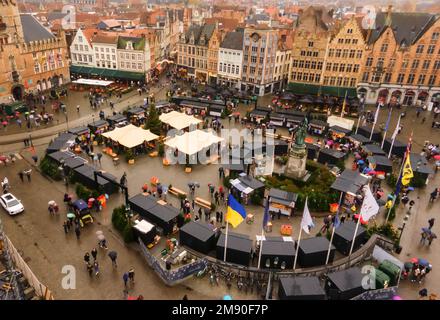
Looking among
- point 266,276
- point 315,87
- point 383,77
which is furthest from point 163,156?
point 383,77

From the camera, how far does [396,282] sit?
2227 centimetres

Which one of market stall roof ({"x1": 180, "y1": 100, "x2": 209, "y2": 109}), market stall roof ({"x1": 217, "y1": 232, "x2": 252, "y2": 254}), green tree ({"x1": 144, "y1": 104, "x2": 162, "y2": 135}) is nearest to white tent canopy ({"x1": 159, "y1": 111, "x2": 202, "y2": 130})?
green tree ({"x1": 144, "y1": 104, "x2": 162, "y2": 135})

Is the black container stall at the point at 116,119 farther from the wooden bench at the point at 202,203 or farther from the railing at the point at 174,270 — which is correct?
the railing at the point at 174,270

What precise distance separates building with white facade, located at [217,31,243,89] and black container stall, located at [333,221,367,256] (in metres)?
48.7

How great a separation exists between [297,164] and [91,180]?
20.5 m

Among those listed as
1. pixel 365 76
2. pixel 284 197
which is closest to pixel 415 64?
pixel 365 76

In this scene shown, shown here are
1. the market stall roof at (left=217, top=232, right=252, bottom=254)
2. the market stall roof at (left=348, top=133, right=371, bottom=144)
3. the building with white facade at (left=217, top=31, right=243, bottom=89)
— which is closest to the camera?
the market stall roof at (left=217, top=232, right=252, bottom=254)

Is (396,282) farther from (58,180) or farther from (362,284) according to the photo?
(58,180)

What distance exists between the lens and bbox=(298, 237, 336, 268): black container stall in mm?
23453

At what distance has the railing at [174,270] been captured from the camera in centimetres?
2177

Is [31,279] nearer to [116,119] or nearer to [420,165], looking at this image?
[116,119]

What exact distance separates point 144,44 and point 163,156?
130ft

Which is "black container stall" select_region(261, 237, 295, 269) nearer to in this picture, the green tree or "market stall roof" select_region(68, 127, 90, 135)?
the green tree

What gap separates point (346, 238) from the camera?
24.7m
